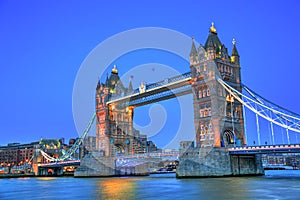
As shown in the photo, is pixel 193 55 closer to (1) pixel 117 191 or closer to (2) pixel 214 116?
(2) pixel 214 116

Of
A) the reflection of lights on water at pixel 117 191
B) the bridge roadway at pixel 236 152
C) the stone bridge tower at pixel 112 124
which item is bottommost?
the reflection of lights on water at pixel 117 191

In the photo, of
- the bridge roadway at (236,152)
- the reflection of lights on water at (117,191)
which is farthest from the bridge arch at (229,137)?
the reflection of lights on water at (117,191)

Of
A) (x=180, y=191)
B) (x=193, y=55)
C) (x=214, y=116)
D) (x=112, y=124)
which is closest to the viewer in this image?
(x=180, y=191)

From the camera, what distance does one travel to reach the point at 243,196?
19.2m

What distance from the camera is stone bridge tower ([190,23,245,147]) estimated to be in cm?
4234

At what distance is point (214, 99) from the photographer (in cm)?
4244

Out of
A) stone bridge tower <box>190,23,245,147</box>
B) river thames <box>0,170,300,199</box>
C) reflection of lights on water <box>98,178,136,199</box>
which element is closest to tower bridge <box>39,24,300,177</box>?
stone bridge tower <box>190,23,245,147</box>

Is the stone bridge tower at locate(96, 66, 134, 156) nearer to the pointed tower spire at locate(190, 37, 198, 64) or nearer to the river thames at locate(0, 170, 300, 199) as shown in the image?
the pointed tower spire at locate(190, 37, 198, 64)

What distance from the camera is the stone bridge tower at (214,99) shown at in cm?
4234

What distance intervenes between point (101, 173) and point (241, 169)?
992 inches

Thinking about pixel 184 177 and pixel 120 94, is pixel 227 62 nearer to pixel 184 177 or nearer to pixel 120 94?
pixel 184 177

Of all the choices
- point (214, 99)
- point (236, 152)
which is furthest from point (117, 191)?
point (214, 99)

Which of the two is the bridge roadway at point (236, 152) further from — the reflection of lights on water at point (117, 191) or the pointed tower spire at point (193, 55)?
the reflection of lights on water at point (117, 191)

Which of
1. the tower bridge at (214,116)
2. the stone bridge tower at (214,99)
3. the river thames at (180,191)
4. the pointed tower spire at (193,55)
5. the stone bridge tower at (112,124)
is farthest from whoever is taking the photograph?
the stone bridge tower at (112,124)
